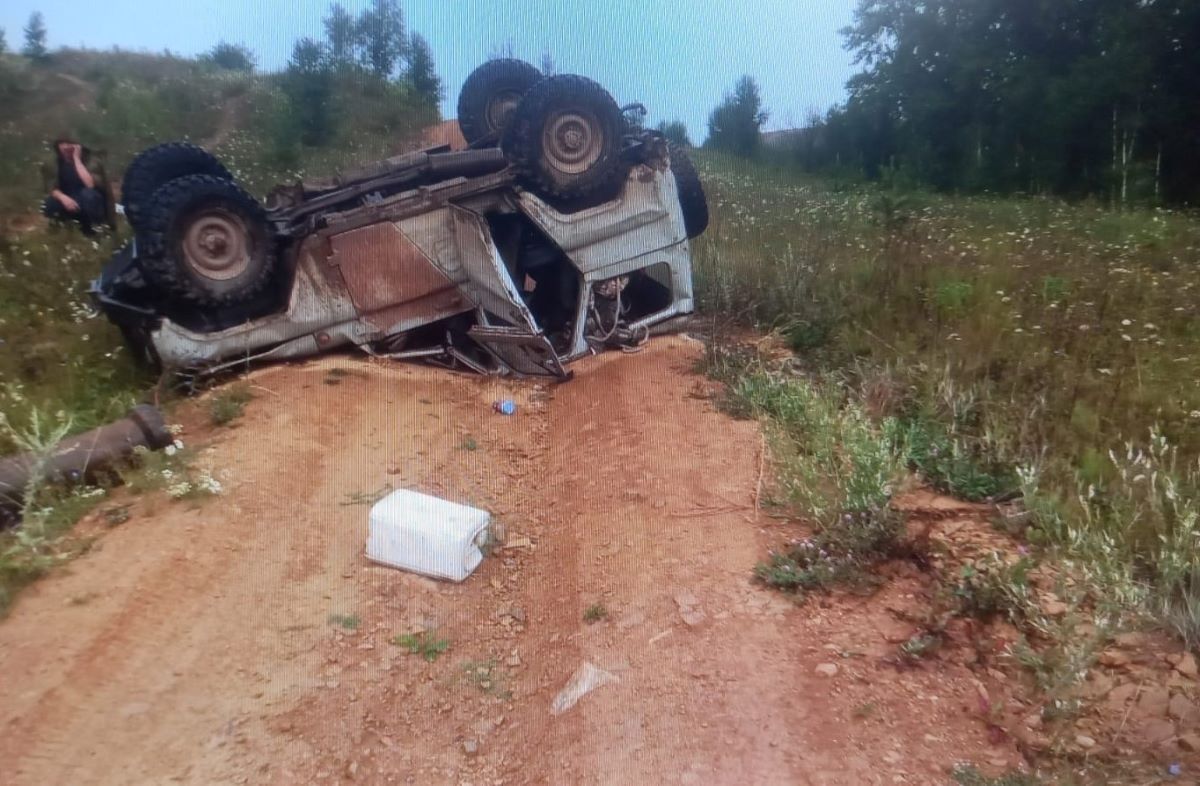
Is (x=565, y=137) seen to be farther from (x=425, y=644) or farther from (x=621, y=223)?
(x=425, y=644)

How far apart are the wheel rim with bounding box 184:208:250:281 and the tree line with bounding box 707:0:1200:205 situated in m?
10.7

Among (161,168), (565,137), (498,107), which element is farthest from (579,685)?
(498,107)

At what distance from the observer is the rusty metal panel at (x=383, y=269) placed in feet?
20.9

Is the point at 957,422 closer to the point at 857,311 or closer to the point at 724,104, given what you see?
the point at 857,311

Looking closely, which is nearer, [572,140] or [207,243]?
[207,243]

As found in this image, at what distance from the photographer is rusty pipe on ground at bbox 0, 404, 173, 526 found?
4.35 meters

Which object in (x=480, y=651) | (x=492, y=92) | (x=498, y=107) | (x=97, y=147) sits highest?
(x=97, y=147)

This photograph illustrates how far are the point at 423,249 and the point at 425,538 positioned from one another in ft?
10.3

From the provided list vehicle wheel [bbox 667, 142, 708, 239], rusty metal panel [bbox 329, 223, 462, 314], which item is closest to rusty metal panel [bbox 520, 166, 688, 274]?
vehicle wheel [bbox 667, 142, 708, 239]

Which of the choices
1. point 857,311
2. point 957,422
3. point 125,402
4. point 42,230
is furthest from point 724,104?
point 42,230

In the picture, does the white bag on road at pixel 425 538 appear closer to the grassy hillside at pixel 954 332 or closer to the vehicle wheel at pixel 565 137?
the grassy hillside at pixel 954 332

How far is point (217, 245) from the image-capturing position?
6.12 m

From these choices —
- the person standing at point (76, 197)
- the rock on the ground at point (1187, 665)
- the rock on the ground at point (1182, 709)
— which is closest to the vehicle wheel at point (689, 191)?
the rock on the ground at point (1187, 665)

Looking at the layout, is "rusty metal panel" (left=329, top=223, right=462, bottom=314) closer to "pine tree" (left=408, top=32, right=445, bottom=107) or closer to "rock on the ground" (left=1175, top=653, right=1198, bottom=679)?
"pine tree" (left=408, top=32, right=445, bottom=107)
